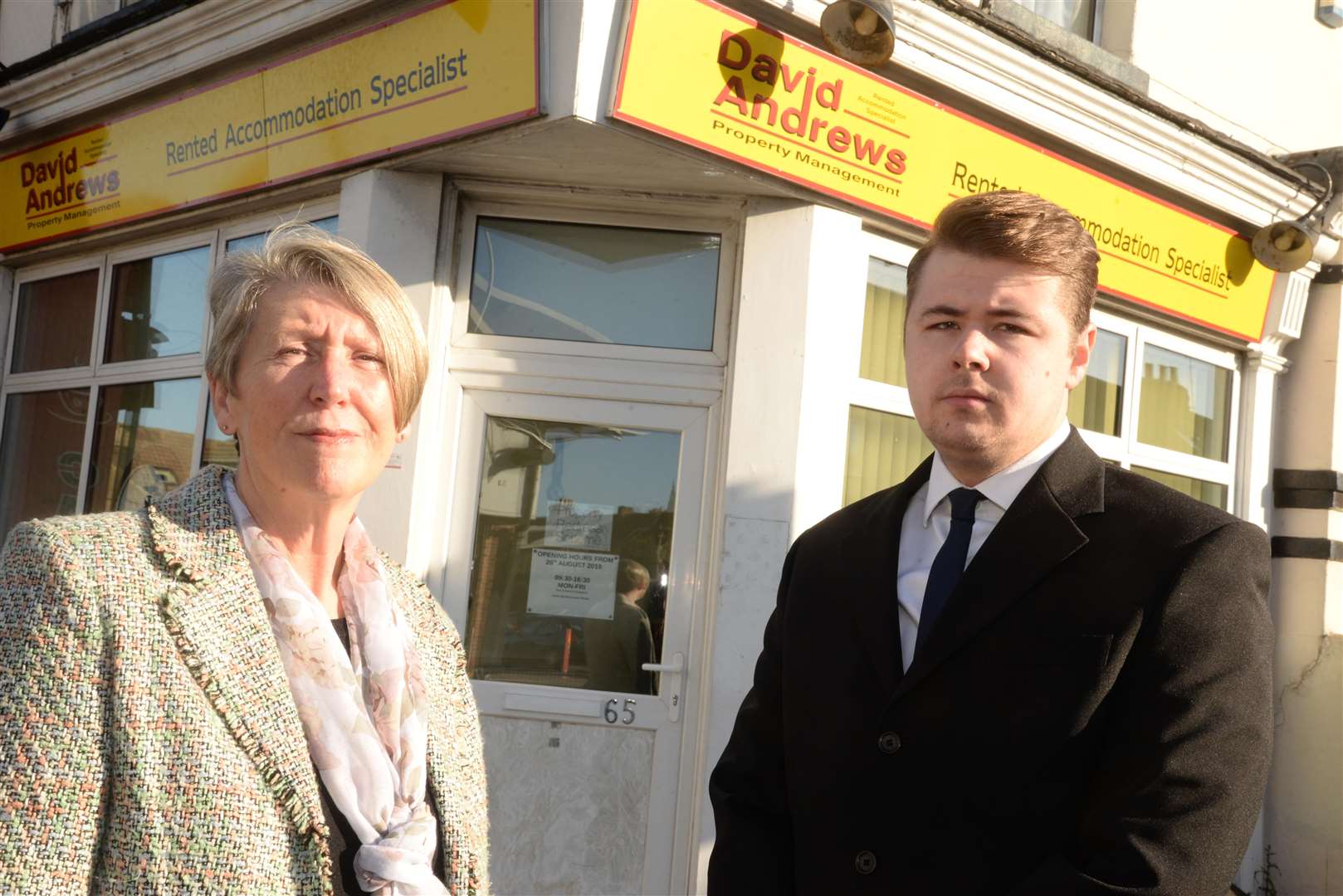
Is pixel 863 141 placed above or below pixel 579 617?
above

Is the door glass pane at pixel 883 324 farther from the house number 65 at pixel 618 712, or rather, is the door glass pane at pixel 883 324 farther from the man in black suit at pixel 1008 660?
the man in black suit at pixel 1008 660

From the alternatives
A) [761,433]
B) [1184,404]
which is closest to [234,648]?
[761,433]

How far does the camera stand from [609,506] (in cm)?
Result: 500

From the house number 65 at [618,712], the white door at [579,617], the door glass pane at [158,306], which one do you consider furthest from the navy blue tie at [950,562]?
the door glass pane at [158,306]

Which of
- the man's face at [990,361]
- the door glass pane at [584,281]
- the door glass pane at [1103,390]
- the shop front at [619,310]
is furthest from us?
the door glass pane at [1103,390]

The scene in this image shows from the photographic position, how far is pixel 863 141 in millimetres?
4754

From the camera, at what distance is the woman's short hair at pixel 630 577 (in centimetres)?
494

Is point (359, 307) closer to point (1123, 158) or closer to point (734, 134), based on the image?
point (734, 134)

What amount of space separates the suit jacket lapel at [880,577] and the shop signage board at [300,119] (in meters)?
2.46

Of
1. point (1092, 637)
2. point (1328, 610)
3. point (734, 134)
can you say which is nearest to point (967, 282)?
point (1092, 637)

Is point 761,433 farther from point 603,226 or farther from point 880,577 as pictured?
point 880,577

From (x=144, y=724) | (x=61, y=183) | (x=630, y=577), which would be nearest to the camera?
(x=144, y=724)

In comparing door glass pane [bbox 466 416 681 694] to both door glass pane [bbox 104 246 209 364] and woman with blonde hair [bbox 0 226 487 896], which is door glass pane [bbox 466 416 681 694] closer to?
door glass pane [bbox 104 246 209 364]

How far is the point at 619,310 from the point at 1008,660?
11.3ft
